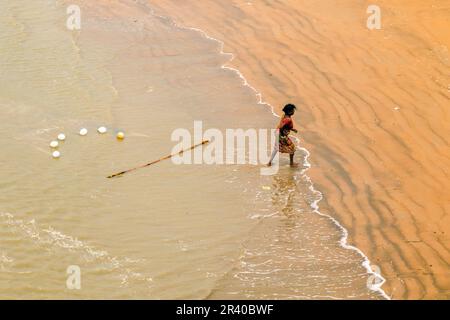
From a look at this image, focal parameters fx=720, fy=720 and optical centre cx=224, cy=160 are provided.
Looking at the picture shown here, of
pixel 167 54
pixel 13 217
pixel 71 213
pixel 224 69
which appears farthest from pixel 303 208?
pixel 167 54

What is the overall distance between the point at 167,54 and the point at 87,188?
5.71 meters

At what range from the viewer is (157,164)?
471 inches

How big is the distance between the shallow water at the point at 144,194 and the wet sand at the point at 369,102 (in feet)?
1.55

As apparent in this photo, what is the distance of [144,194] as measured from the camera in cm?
1112

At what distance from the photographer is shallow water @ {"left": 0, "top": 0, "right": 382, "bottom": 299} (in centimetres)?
917

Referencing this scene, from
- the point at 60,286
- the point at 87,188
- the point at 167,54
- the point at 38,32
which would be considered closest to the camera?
the point at 60,286

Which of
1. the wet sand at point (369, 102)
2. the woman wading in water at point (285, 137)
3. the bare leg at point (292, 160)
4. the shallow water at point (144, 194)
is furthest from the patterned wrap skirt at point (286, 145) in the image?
the wet sand at point (369, 102)

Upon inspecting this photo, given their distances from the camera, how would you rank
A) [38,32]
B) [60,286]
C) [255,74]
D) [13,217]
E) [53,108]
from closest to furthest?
[60,286] → [13,217] → [53,108] → [255,74] → [38,32]

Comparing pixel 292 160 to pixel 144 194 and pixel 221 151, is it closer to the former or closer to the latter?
pixel 221 151

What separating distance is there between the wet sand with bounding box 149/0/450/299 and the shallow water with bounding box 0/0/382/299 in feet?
1.55

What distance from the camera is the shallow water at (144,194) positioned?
9172mm

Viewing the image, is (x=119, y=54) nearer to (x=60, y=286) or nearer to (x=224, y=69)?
(x=224, y=69)

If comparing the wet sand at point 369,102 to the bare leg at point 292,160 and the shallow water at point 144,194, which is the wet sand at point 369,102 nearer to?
the bare leg at point 292,160

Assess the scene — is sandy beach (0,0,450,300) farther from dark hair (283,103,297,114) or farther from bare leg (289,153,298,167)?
dark hair (283,103,297,114)
